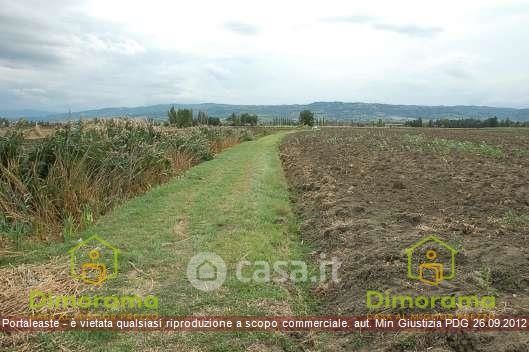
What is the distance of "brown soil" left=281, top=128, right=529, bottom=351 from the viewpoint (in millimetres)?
3949

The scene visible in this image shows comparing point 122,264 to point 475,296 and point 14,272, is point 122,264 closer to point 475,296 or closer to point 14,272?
point 14,272

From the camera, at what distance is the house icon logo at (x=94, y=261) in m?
5.40

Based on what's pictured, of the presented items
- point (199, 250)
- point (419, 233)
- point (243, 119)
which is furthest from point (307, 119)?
point (199, 250)

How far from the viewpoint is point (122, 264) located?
5828 millimetres

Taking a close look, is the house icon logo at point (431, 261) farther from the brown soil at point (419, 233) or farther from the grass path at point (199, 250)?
the grass path at point (199, 250)

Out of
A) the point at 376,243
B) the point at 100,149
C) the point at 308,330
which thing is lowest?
the point at 308,330

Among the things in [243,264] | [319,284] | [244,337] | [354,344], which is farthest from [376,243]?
[244,337]

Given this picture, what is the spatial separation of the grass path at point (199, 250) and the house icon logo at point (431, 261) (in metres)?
1.37

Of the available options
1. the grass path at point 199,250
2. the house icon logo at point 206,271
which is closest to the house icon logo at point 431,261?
the grass path at point 199,250

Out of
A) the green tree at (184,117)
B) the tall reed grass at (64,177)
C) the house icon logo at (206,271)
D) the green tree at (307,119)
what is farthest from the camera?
the green tree at (307,119)

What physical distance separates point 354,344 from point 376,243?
2.52m

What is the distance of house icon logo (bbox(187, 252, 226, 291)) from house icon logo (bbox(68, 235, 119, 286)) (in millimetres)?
1054

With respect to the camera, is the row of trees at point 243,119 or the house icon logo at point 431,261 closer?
the house icon logo at point 431,261

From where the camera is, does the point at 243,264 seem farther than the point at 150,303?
Yes
